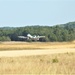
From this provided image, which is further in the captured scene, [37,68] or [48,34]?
[48,34]

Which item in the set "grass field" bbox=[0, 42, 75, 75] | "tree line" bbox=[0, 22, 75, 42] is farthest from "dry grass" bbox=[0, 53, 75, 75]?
"tree line" bbox=[0, 22, 75, 42]

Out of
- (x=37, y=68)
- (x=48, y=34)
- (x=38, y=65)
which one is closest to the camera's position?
(x=37, y=68)

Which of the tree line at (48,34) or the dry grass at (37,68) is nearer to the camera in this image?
the dry grass at (37,68)

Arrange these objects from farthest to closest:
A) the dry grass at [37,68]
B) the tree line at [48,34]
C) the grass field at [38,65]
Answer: the tree line at [48,34], the grass field at [38,65], the dry grass at [37,68]

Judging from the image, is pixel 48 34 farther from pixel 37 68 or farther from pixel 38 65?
pixel 37 68

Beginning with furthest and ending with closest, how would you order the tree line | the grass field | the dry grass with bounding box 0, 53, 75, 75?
the tree line → the grass field → the dry grass with bounding box 0, 53, 75, 75

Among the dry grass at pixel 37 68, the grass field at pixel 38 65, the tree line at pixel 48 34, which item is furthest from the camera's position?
the tree line at pixel 48 34

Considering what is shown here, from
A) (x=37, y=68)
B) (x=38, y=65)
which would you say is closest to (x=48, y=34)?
(x=38, y=65)

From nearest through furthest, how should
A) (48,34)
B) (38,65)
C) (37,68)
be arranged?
1. (37,68)
2. (38,65)
3. (48,34)

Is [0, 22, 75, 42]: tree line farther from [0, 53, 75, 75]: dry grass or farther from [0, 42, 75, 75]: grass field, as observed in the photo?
[0, 53, 75, 75]: dry grass

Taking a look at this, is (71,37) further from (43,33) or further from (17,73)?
(17,73)

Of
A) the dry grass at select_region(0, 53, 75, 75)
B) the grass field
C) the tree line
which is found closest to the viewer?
the dry grass at select_region(0, 53, 75, 75)

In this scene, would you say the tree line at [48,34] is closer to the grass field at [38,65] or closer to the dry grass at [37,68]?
the grass field at [38,65]

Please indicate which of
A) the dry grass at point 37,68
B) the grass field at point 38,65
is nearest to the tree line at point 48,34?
the grass field at point 38,65
